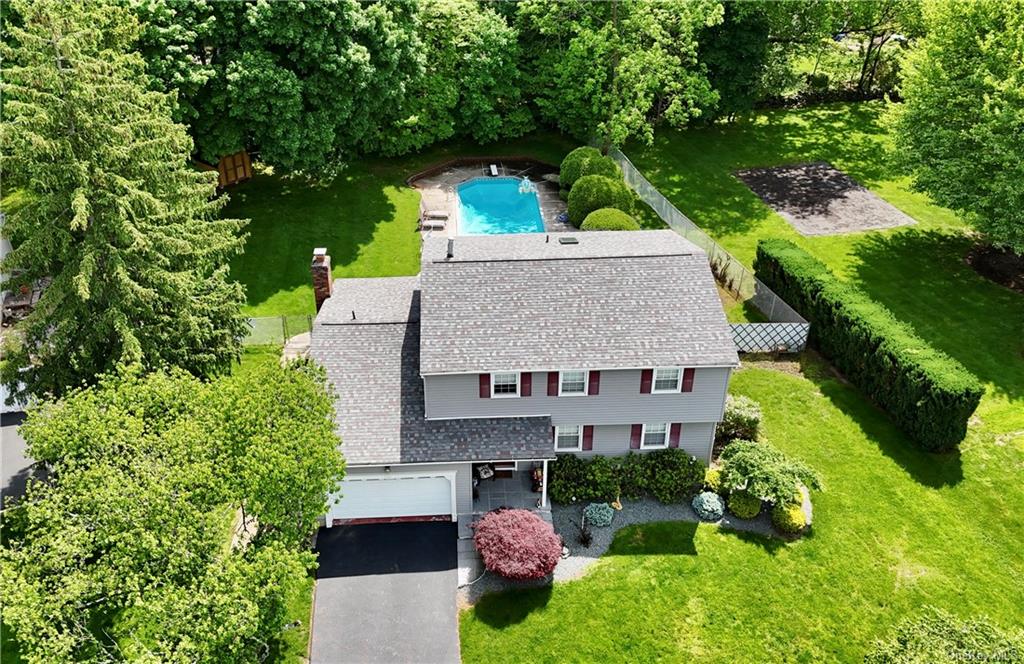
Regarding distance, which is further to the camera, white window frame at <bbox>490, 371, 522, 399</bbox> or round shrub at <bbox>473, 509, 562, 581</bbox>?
white window frame at <bbox>490, 371, 522, 399</bbox>

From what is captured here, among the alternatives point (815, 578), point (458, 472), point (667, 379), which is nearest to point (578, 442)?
point (667, 379)

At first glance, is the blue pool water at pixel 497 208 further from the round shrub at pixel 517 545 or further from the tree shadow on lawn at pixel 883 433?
the round shrub at pixel 517 545

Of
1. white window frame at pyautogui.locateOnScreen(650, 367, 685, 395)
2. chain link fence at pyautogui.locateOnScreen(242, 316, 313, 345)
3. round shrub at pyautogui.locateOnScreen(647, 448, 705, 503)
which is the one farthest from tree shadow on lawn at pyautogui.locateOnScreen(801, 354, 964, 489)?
chain link fence at pyautogui.locateOnScreen(242, 316, 313, 345)

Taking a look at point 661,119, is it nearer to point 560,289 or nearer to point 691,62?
point 691,62

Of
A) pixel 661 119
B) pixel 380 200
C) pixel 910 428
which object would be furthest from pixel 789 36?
pixel 910 428

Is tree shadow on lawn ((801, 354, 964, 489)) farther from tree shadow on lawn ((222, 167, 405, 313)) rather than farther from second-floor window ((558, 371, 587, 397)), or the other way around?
tree shadow on lawn ((222, 167, 405, 313))

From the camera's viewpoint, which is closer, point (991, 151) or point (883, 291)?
point (991, 151)

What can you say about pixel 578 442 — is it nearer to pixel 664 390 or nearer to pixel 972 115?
pixel 664 390

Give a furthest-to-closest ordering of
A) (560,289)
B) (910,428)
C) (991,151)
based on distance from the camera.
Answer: (991,151) → (910,428) → (560,289)
